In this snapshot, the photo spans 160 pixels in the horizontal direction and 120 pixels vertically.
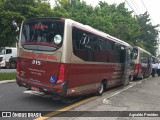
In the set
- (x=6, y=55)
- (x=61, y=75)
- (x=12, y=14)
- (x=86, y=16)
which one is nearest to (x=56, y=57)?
(x=61, y=75)

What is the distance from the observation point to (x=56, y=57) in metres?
8.92

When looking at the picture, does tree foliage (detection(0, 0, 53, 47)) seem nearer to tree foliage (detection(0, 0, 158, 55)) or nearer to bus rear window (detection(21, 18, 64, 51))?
tree foliage (detection(0, 0, 158, 55))

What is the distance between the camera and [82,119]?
772 cm

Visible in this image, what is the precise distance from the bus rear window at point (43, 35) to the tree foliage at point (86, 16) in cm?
802

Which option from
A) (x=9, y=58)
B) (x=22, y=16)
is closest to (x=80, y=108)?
(x=22, y=16)

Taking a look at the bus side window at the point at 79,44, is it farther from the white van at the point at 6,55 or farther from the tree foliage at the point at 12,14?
the white van at the point at 6,55

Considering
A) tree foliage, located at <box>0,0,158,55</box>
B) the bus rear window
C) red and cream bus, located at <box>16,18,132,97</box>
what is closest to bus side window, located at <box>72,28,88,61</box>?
red and cream bus, located at <box>16,18,132,97</box>

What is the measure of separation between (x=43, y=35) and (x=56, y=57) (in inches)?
38.9

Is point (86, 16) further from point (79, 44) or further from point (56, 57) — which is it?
point (56, 57)

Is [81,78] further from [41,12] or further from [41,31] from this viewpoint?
[41,12]

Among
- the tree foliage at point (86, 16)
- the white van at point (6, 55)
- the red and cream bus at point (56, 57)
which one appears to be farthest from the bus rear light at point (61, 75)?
the white van at point (6, 55)

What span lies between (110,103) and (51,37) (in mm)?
3416

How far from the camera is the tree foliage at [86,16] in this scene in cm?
1772

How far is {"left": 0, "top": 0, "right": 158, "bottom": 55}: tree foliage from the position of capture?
1772cm
